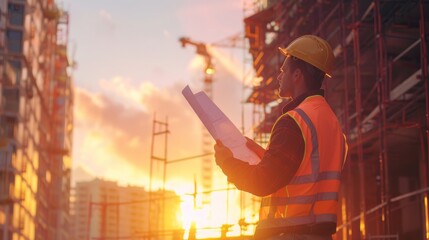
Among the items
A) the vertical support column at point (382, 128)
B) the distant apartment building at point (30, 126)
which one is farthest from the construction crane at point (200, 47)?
the vertical support column at point (382, 128)

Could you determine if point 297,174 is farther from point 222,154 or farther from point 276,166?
point 222,154

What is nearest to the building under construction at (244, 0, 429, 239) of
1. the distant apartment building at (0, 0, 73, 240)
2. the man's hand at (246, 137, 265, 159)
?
the man's hand at (246, 137, 265, 159)

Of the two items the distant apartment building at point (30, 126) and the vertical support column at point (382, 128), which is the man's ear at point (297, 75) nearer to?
the vertical support column at point (382, 128)

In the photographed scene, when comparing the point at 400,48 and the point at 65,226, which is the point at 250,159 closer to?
the point at 400,48

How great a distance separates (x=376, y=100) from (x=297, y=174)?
21.4m

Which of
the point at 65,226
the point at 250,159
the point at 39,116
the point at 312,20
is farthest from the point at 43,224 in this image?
the point at 250,159

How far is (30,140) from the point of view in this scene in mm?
67875

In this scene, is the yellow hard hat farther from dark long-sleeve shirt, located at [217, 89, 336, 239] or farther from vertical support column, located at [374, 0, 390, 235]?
vertical support column, located at [374, 0, 390, 235]

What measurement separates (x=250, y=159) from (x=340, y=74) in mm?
22400

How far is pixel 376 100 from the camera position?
24.5 m

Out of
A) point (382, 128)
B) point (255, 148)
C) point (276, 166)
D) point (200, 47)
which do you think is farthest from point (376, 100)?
point (200, 47)

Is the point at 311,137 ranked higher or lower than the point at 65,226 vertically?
lower

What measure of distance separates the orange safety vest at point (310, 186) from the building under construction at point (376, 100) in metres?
12.9

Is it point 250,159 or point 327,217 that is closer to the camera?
point 327,217
